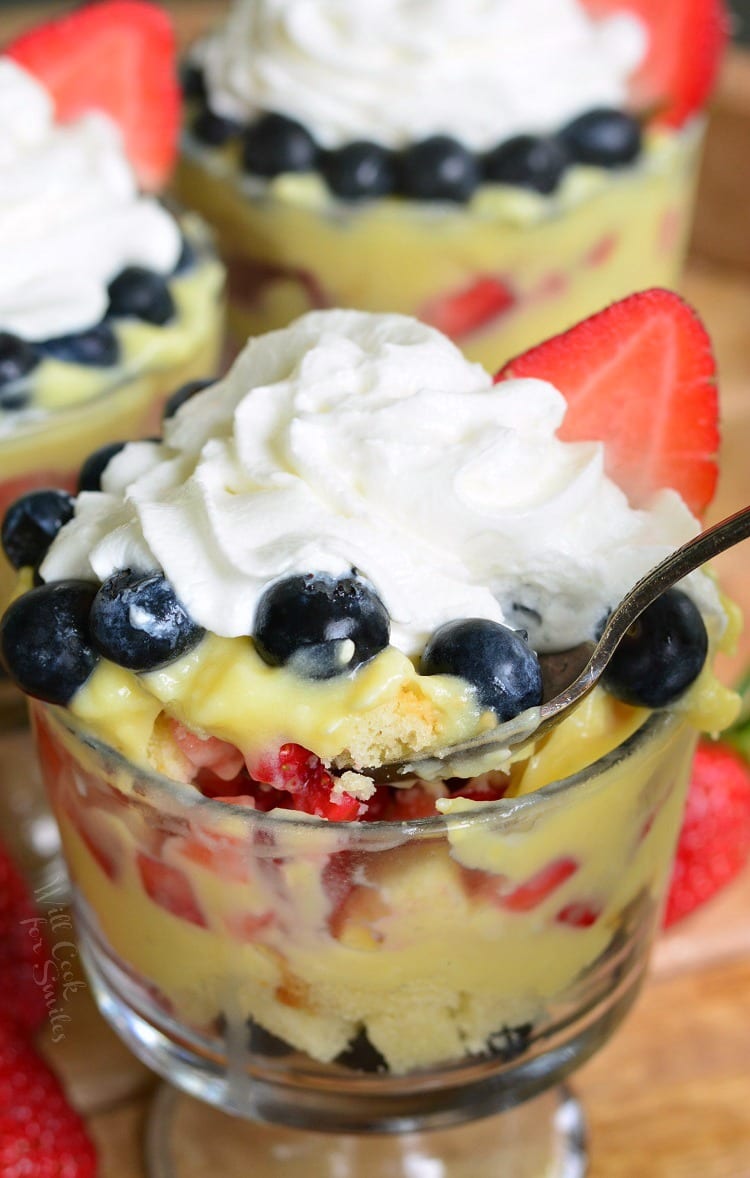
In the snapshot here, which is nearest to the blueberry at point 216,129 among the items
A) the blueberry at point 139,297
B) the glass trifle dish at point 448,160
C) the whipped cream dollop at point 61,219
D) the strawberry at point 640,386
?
the glass trifle dish at point 448,160

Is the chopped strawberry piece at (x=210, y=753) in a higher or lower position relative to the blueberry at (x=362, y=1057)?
higher

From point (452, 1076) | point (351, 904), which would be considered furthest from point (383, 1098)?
point (351, 904)

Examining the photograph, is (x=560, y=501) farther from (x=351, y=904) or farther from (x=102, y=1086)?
(x=102, y=1086)

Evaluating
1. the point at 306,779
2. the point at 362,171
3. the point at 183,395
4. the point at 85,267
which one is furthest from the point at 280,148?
the point at 306,779

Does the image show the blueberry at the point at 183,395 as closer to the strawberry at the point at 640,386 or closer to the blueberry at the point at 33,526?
the blueberry at the point at 33,526

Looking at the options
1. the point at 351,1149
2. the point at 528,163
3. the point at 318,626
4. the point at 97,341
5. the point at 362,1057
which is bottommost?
the point at 351,1149

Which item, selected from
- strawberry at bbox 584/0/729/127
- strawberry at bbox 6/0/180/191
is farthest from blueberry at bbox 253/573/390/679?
strawberry at bbox 584/0/729/127

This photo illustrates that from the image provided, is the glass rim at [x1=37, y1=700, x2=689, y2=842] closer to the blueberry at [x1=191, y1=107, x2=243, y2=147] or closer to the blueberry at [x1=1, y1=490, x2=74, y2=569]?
the blueberry at [x1=1, y1=490, x2=74, y2=569]

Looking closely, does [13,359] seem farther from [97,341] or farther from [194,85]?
[194,85]
